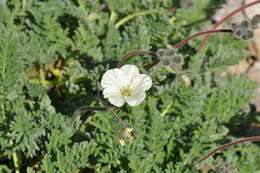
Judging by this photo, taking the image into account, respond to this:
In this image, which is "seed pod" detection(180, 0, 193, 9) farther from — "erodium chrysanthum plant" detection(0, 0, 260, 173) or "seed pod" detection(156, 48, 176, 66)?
"seed pod" detection(156, 48, 176, 66)

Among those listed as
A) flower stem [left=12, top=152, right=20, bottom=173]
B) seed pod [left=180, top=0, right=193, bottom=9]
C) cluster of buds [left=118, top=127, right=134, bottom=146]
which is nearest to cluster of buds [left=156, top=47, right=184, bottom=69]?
cluster of buds [left=118, top=127, right=134, bottom=146]

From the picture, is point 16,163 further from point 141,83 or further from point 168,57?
point 168,57

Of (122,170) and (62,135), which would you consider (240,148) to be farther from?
(62,135)

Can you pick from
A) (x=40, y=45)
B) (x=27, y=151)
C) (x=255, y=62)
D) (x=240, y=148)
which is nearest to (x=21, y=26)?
(x=40, y=45)

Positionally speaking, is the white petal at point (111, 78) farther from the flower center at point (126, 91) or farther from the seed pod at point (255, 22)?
the seed pod at point (255, 22)

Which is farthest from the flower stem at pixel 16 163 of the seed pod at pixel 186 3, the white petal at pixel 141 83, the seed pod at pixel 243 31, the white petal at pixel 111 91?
the seed pod at pixel 186 3

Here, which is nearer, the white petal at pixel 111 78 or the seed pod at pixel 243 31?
the white petal at pixel 111 78
